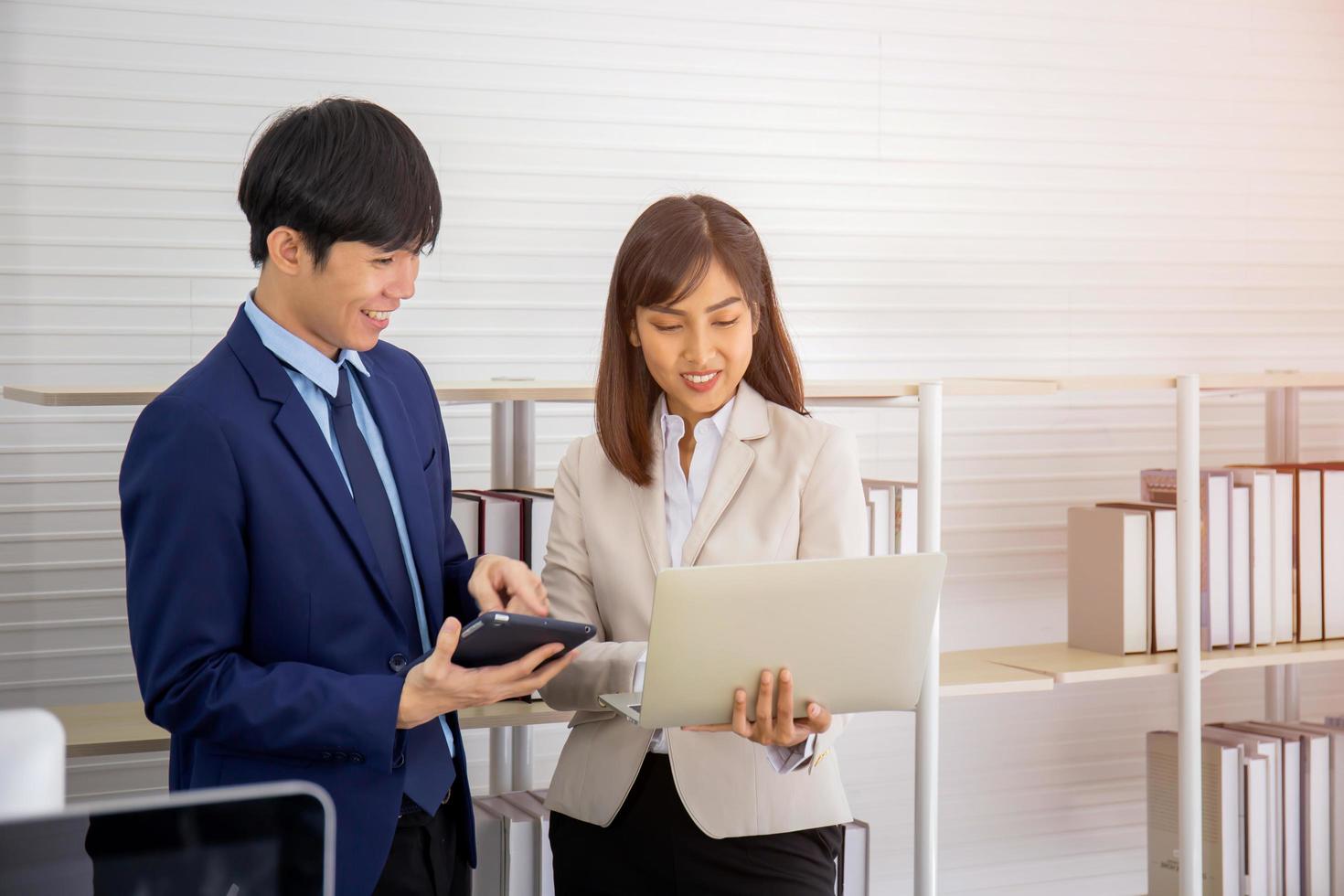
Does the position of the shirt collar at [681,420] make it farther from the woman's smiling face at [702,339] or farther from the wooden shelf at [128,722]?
the wooden shelf at [128,722]

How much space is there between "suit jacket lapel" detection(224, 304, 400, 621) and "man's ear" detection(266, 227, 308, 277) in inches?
3.3

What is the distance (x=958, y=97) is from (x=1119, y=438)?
0.98 meters

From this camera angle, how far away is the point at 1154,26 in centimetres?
331

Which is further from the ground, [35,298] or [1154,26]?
[1154,26]

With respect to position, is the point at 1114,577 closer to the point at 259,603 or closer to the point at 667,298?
the point at 667,298

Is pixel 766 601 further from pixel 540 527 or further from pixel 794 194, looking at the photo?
pixel 794 194

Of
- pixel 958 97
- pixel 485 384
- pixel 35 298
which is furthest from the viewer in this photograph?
pixel 958 97

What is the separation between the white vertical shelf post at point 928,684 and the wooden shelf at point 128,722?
66 cm

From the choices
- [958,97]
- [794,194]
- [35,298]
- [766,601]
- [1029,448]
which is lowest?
[766,601]

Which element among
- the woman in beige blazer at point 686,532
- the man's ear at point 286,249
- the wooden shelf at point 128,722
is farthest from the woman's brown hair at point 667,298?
the wooden shelf at point 128,722

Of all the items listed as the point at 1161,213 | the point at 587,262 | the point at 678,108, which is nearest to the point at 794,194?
the point at 678,108

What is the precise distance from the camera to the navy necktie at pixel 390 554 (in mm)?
1437

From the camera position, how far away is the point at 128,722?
2180mm

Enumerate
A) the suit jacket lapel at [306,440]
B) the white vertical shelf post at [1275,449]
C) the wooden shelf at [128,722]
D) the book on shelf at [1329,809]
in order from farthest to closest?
the white vertical shelf post at [1275,449]
the book on shelf at [1329,809]
the wooden shelf at [128,722]
the suit jacket lapel at [306,440]
